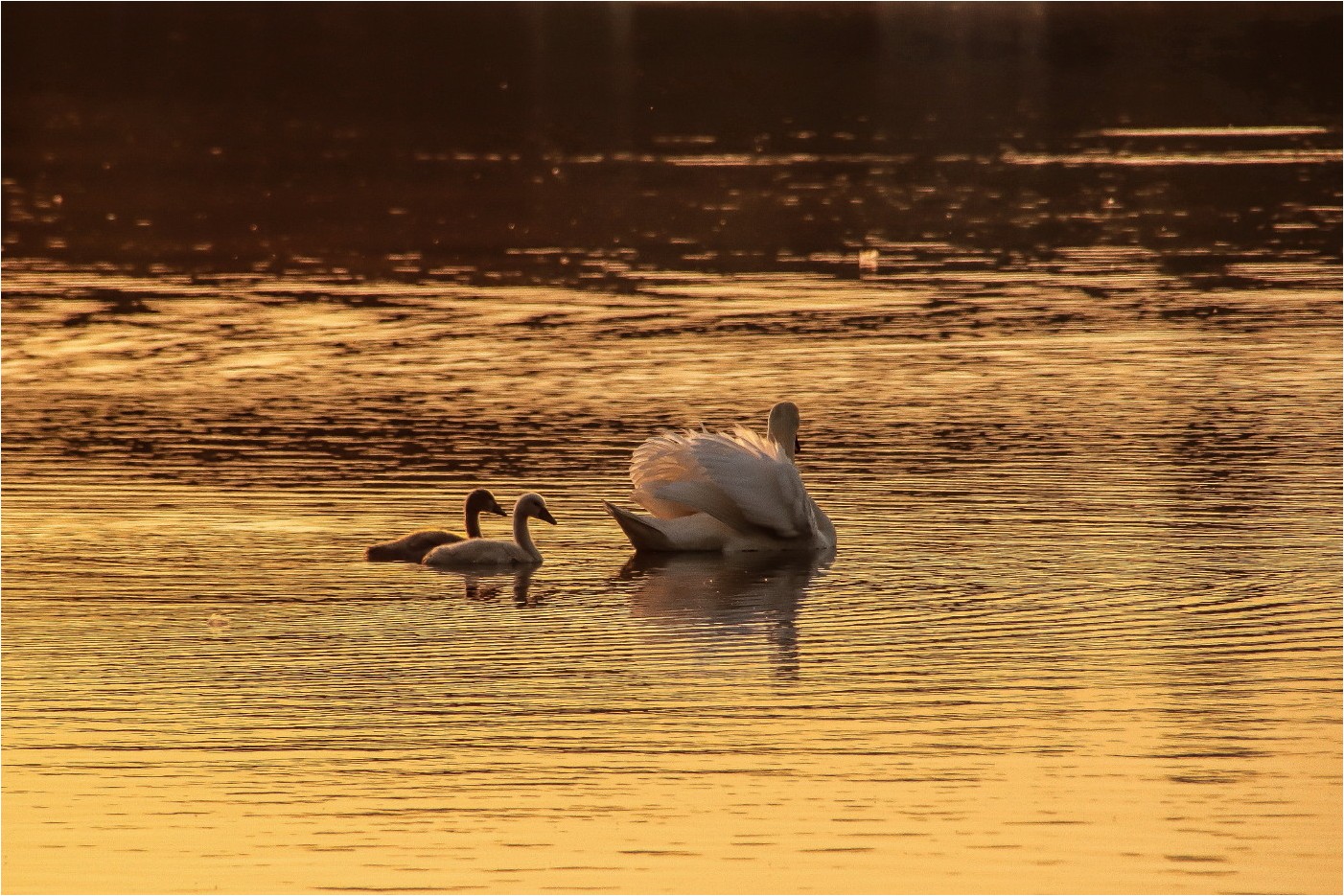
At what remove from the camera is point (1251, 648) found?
11.9 m

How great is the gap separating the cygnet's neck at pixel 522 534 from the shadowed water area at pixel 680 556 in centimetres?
23

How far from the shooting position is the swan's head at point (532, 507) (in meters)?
14.3

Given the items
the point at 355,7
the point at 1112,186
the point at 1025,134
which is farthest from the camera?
the point at 355,7

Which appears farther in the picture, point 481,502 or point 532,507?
point 481,502

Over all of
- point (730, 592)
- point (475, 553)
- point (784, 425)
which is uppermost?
point (784, 425)

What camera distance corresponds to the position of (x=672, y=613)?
12.9m

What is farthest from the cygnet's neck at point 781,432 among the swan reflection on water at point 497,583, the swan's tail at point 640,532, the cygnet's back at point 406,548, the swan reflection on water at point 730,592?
the cygnet's back at point 406,548

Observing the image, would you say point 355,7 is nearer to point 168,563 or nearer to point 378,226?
point 378,226

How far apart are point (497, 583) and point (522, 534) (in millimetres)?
519

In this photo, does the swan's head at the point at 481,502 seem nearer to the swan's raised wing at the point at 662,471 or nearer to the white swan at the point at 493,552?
the white swan at the point at 493,552

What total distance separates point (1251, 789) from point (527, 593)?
4872mm

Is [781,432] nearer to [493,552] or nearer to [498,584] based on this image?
[493,552]

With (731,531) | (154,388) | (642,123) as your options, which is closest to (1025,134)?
(642,123)

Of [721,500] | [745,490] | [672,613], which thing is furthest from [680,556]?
[672,613]
